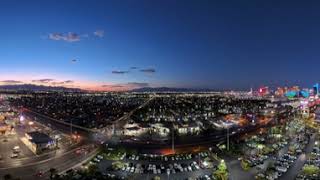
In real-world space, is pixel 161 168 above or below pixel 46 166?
below

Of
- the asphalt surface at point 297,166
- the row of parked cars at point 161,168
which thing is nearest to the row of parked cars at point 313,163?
the asphalt surface at point 297,166

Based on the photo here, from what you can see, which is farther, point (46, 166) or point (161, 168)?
point (161, 168)

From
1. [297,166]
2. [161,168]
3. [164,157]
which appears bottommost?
[297,166]

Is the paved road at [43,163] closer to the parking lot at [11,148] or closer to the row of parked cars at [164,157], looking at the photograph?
the parking lot at [11,148]

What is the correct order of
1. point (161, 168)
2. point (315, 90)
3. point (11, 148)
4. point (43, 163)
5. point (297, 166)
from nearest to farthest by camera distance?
point (43, 163), point (161, 168), point (297, 166), point (11, 148), point (315, 90)

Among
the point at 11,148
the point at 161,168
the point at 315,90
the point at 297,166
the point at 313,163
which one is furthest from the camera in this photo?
the point at 315,90

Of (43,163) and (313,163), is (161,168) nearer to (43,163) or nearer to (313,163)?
(43,163)

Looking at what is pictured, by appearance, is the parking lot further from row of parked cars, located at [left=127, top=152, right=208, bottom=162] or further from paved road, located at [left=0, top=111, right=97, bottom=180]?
row of parked cars, located at [left=127, top=152, right=208, bottom=162]

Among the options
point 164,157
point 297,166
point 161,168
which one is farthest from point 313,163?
point 161,168

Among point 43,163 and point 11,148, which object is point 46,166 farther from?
point 11,148
